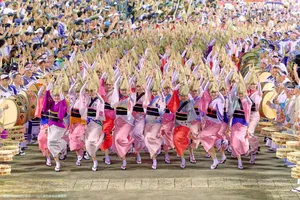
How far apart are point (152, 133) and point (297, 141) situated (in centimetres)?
254

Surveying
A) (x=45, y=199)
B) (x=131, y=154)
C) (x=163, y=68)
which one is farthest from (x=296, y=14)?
(x=45, y=199)

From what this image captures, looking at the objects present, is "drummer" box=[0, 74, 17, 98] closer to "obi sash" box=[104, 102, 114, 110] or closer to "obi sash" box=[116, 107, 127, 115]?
"obi sash" box=[104, 102, 114, 110]

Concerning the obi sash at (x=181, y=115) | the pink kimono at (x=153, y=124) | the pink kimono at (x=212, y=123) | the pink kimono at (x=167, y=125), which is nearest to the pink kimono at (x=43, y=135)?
the pink kimono at (x=153, y=124)

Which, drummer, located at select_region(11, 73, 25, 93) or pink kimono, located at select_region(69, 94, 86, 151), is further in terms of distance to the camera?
drummer, located at select_region(11, 73, 25, 93)

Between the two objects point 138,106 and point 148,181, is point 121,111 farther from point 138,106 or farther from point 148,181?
point 148,181

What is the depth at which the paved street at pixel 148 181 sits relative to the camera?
47.1ft

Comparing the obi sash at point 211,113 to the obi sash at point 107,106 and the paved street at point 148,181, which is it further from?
the obi sash at point 107,106

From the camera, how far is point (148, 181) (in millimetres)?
15453

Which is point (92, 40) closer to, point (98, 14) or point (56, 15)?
point (56, 15)

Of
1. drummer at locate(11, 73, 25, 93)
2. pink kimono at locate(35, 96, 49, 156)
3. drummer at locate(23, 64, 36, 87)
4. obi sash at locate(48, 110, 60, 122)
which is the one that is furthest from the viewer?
drummer at locate(23, 64, 36, 87)

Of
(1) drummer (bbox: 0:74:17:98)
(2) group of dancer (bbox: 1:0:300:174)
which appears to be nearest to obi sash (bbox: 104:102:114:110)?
(2) group of dancer (bbox: 1:0:300:174)

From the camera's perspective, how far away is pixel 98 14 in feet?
108

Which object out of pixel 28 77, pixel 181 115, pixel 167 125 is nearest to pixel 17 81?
pixel 28 77

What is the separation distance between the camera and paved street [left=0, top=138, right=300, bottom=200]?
14.4m
